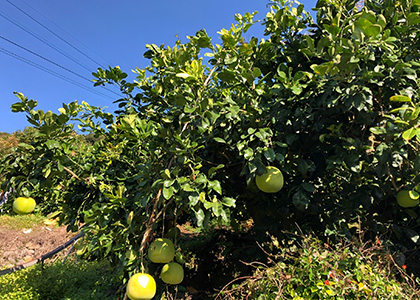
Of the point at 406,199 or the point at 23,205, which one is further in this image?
the point at 23,205

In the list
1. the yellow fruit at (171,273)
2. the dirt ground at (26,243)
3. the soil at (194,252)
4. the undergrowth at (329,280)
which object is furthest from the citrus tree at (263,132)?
the dirt ground at (26,243)

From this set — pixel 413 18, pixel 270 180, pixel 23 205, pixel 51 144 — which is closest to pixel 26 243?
pixel 23 205

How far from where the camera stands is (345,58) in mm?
1446

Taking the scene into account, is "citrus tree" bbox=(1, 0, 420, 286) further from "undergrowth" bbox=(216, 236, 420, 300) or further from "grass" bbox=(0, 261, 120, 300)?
"grass" bbox=(0, 261, 120, 300)

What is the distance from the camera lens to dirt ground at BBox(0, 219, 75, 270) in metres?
5.91

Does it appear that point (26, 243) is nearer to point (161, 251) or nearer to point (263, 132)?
point (161, 251)

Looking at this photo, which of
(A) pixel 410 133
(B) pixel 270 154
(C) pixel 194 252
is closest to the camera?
(A) pixel 410 133

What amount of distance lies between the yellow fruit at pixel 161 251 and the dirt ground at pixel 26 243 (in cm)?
485

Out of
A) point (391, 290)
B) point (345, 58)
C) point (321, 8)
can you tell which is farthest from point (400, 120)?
point (321, 8)

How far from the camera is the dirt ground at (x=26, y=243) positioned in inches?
233

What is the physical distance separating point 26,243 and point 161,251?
6724 mm

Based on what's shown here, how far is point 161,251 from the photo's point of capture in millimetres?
1473

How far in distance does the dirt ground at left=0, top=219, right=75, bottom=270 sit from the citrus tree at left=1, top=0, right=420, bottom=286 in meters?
4.43

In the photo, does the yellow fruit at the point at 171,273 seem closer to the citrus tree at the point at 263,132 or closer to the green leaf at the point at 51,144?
the citrus tree at the point at 263,132
